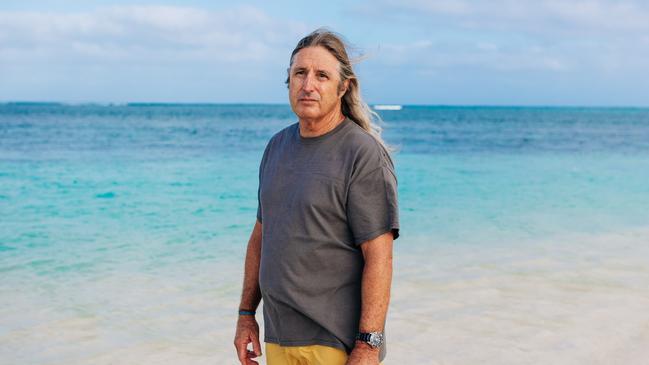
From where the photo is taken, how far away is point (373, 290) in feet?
A: 7.28

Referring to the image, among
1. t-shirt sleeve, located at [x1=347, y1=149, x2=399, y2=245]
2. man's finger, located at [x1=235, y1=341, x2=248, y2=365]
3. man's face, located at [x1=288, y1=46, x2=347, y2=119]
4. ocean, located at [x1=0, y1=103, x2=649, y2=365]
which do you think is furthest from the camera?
→ ocean, located at [x1=0, y1=103, x2=649, y2=365]

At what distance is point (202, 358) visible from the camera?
480 centimetres

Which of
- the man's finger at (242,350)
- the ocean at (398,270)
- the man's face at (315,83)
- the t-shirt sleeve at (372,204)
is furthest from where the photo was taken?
the ocean at (398,270)

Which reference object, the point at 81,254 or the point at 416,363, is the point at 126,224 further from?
the point at 416,363

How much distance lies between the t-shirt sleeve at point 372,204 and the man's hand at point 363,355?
1.12ft

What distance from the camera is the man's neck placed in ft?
7.60

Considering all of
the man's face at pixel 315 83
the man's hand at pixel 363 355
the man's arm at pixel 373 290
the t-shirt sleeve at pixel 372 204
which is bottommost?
the man's hand at pixel 363 355

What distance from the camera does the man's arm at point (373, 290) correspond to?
221 centimetres

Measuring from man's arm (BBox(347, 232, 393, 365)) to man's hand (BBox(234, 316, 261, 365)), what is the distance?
1.81 feet

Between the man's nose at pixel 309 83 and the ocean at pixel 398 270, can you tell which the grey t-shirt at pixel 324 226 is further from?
the ocean at pixel 398 270

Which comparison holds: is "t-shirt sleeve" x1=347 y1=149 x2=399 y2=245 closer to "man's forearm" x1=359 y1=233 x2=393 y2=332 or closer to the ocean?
"man's forearm" x1=359 y1=233 x2=393 y2=332

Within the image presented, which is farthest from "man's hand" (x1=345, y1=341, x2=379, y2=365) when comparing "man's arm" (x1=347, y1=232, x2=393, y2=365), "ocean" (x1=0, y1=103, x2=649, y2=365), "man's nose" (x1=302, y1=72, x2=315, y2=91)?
"ocean" (x1=0, y1=103, x2=649, y2=365)

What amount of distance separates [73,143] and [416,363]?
27.2 metres

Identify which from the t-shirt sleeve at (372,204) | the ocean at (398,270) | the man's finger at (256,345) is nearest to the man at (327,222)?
the t-shirt sleeve at (372,204)
